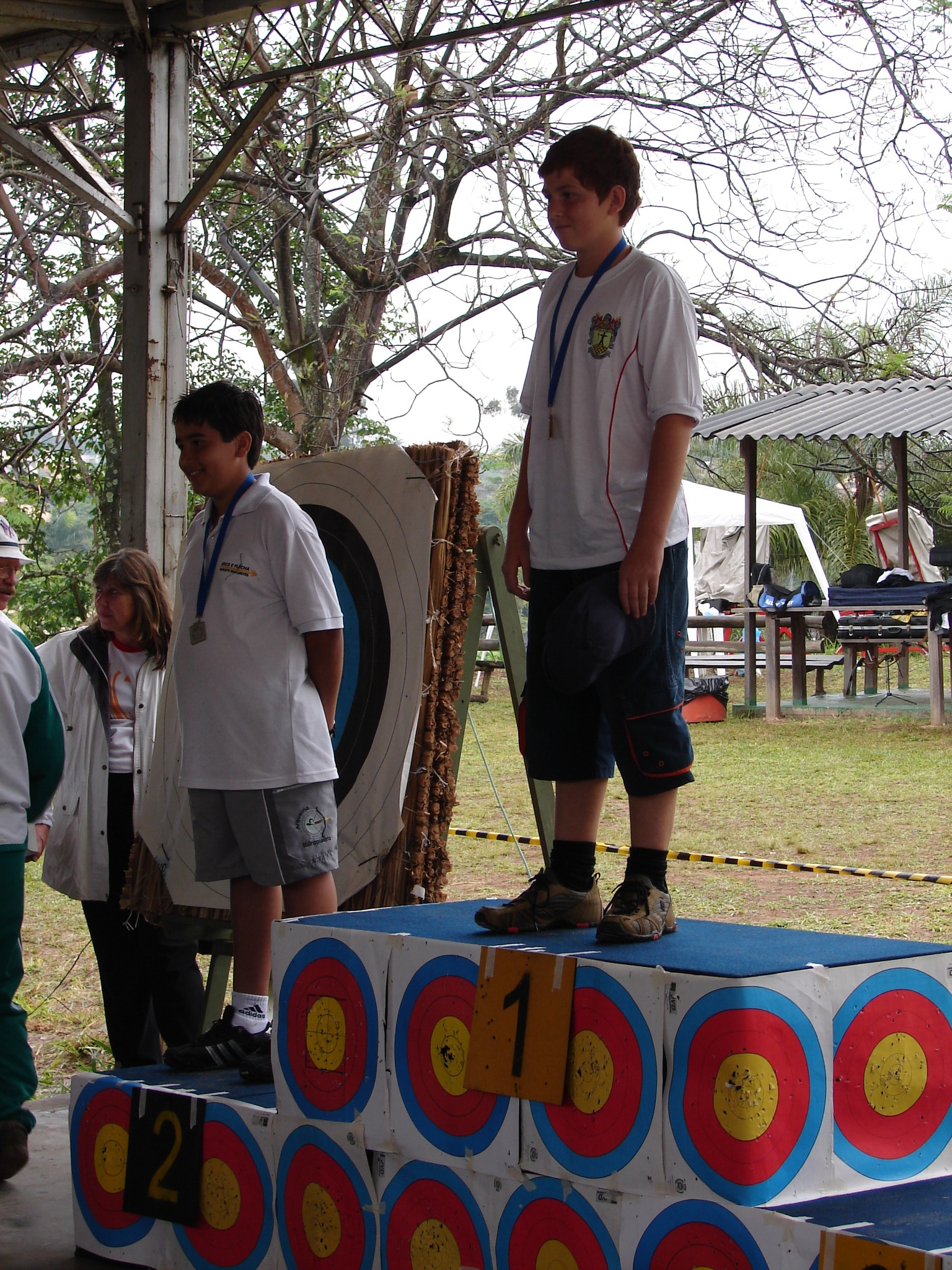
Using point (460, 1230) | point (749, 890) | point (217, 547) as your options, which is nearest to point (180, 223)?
point (217, 547)

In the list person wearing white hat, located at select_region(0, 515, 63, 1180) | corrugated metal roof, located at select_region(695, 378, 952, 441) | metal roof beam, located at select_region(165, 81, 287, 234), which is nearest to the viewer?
person wearing white hat, located at select_region(0, 515, 63, 1180)

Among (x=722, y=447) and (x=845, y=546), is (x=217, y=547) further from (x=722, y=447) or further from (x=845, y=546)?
(x=722, y=447)

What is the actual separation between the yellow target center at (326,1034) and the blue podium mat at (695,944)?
14 centimetres

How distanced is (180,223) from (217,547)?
1882mm

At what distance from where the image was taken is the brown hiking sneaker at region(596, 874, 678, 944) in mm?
2117

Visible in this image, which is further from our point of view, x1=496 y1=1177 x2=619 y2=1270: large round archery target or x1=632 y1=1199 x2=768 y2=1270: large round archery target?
x1=496 y1=1177 x2=619 y2=1270: large round archery target

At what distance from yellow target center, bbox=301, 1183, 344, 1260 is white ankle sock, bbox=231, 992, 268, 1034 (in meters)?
0.42

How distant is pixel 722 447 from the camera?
2922cm

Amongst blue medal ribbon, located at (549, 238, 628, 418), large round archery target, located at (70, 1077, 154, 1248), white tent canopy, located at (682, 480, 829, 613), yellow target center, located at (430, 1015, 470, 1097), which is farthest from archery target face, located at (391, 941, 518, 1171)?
white tent canopy, located at (682, 480, 829, 613)

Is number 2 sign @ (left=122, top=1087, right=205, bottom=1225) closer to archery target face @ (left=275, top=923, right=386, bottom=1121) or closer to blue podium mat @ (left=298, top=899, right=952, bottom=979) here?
archery target face @ (left=275, top=923, right=386, bottom=1121)

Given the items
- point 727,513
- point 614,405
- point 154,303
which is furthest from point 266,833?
point 727,513

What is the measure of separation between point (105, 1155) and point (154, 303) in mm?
2585

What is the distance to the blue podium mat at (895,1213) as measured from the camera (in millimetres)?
1593

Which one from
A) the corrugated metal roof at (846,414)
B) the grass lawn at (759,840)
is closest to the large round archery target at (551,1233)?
the grass lawn at (759,840)
